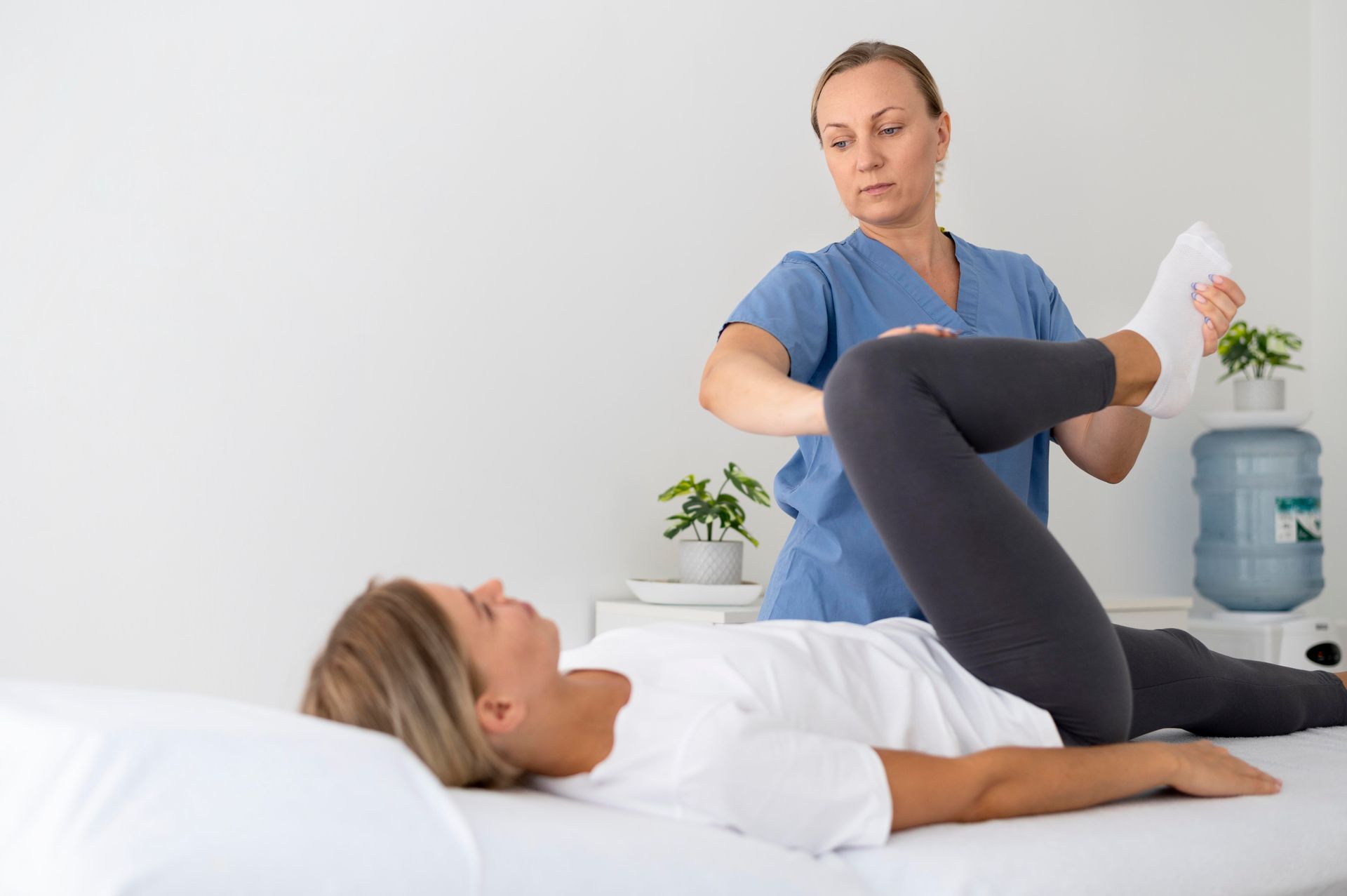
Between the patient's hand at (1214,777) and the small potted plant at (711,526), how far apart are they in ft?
4.58

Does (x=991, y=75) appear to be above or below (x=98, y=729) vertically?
above

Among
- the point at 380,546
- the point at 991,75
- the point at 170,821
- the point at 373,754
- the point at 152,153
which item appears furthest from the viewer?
the point at 991,75

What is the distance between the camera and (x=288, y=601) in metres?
2.22

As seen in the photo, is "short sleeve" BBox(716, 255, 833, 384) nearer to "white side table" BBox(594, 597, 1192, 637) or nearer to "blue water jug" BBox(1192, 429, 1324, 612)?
"white side table" BBox(594, 597, 1192, 637)

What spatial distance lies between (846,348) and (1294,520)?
223 cm

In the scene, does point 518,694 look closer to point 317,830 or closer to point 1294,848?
point 317,830

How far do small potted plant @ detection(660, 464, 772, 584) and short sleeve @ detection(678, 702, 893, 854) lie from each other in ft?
5.19

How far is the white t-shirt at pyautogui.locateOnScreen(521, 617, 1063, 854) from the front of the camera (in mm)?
873

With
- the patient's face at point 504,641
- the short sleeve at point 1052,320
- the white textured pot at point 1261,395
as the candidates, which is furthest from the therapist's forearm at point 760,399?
the white textured pot at point 1261,395

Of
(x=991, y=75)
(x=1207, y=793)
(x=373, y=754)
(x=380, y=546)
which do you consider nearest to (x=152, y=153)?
(x=380, y=546)

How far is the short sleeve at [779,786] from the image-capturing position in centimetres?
87

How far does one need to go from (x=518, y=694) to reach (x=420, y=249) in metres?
1.62

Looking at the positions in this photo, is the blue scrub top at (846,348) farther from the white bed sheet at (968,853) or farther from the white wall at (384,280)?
the white wall at (384,280)

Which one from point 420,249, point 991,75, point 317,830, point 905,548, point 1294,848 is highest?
point 991,75
